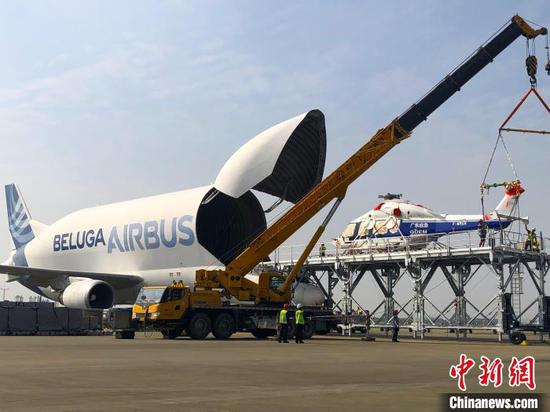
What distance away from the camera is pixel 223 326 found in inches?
1268

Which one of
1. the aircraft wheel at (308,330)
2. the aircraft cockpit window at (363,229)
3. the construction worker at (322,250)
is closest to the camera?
the aircraft wheel at (308,330)

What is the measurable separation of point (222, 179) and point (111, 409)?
28356 millimetres

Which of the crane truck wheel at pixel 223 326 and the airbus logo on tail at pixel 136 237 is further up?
the airbus logo on tail at pixel 136 237

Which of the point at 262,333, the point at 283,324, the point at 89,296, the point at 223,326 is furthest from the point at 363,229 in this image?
the point at 283,324

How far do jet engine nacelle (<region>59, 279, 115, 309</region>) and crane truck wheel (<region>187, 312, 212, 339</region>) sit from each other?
10859 mm

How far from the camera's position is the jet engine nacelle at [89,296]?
131 ft

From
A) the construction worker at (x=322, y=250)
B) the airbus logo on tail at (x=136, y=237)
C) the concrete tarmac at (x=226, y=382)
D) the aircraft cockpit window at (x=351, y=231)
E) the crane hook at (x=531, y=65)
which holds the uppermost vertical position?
the crane hook at (x=531, y=65)

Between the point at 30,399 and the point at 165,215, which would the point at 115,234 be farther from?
the point at 30,399

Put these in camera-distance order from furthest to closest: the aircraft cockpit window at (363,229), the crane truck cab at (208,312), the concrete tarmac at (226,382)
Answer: the aircraft cockpit window at (363,229)
the crane truck cab at (208,312)
the concrete tarmac at (226,382)

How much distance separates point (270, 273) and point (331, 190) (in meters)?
5.17

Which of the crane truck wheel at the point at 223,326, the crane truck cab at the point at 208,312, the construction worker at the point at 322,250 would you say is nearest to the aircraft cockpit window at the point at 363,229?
the construction worker at the point at 322,250

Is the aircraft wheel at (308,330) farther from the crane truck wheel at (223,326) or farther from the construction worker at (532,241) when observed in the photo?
the construction worker at (532,241)

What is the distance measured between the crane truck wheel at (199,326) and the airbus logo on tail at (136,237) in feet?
37.0

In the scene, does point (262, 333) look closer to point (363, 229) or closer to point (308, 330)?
point (308, 330)
